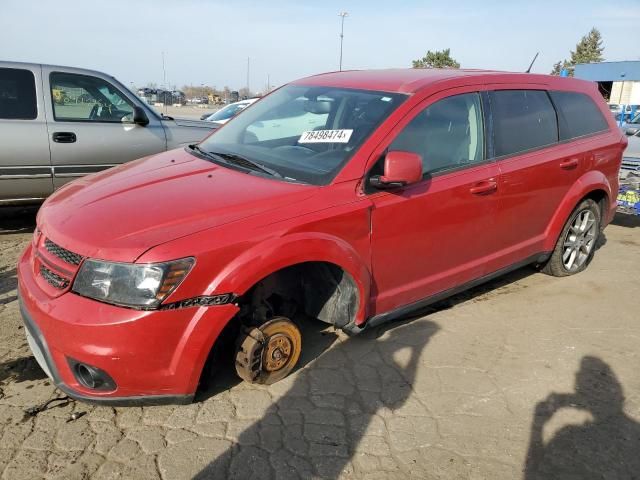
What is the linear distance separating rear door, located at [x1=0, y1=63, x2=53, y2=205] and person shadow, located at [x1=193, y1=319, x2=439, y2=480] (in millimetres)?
3876

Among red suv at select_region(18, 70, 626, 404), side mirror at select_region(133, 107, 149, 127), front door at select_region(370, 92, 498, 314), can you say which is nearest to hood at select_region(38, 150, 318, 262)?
red suv at select_region(18, 70, 626, 404)

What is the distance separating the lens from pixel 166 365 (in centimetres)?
253

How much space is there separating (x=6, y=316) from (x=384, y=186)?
9.19 ft

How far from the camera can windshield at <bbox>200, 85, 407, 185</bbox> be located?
317 centimetres

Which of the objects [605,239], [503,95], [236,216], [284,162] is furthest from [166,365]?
[605,239]

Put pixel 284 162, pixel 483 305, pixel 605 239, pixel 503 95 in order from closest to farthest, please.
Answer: pixel 284 162 → pixel 503 95 → pixel 483 305 → pixel 605 239

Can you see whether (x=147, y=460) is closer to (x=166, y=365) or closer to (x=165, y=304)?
(x=166, y=365)

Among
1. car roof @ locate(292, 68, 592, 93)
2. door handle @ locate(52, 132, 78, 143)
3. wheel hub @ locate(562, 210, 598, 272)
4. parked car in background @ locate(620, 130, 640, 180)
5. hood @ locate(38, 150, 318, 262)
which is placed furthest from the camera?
parked car in background @ locate(620, 130, 640, 180)

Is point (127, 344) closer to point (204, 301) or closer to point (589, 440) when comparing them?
point (204, 301)

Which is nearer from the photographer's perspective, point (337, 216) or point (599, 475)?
point (599, 475)

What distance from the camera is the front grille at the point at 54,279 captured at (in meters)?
2.58

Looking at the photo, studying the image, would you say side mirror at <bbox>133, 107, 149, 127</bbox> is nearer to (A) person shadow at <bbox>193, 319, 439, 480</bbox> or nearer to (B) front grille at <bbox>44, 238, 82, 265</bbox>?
(B) front grille at <bbox>44, 238, 82, 265</bbox>

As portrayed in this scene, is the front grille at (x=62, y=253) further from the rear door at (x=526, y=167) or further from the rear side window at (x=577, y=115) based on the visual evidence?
the rear side window at (x=577, y=115)

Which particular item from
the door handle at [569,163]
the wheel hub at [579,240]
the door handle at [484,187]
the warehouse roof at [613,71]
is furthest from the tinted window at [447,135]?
the warehouse roof at [613,71]
